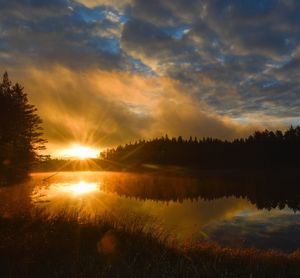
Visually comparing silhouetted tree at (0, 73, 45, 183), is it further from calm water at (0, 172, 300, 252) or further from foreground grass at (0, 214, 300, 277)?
foreground grass at (0, 214, 300, 277)

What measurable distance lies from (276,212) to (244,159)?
10415 cm

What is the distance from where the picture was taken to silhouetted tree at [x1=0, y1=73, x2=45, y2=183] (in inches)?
1722

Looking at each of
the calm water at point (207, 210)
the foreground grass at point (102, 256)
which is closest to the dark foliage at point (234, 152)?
the calm water at point (207, 210)

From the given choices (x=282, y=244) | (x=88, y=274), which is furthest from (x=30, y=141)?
(x=88, y=274)

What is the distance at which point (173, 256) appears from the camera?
14.6 m

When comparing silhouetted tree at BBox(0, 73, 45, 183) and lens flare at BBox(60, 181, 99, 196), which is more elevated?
silhouetted tree at BBox(0, 73, 45, 183)

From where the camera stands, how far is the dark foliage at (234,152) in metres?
131

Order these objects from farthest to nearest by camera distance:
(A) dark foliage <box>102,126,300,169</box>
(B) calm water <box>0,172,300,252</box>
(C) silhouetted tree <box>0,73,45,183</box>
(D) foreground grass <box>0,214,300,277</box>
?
(A) dark foliage <box>102,126,300,169</box>, (C) silhouetted tree <box>0,73,45,183</box>, (B) calm water <box>0,172,300,252</box>, (D) foreground grass <box>0,214,300,277</box>

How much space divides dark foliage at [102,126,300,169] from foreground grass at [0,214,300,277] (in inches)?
4658

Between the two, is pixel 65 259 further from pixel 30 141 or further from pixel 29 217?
pixel 30 141

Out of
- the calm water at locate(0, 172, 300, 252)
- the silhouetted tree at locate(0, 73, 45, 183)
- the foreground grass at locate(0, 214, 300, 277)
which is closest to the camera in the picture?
the foreground grass at locate(0, 214, 300, 277)

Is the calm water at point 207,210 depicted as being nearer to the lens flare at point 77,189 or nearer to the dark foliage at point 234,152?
the lens flare at point 77,189

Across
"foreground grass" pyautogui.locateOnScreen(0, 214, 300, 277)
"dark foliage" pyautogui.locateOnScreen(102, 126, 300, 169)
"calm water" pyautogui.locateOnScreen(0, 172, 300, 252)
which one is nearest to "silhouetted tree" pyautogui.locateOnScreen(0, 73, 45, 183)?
"calm water" pyautogui.locateOnScreen(0, 172, 300, 252)

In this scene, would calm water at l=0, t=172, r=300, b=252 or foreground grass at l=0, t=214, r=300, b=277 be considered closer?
foreground grass at l=0, t=214, r=300, b=277
